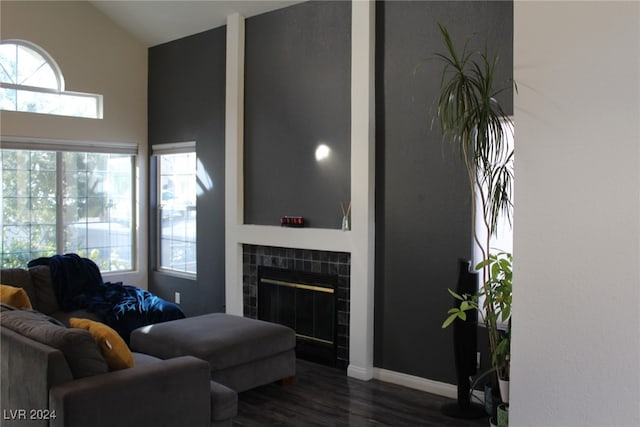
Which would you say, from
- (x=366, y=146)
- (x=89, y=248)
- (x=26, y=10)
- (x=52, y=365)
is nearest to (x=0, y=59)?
(x=26, y=10)

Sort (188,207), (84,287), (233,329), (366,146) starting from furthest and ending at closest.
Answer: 1. (188,207)
2. (84,287)
3. (366,146)
4. (233,329)

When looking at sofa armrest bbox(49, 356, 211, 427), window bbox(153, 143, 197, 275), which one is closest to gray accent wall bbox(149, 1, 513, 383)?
window bbox(153, 143, 197, 275)

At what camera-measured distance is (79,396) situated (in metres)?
2.63

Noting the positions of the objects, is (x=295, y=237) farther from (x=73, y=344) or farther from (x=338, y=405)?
(x=73, y=344)

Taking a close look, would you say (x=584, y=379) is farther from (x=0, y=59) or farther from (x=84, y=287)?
(x=0, y=59)

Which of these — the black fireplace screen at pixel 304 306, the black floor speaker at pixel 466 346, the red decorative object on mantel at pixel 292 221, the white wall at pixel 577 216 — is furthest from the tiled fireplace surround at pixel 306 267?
the white wall at pixel 577 216

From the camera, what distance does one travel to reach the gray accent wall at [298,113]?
498 cm

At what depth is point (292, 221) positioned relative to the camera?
17.4ft

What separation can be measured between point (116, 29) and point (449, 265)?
186 inches

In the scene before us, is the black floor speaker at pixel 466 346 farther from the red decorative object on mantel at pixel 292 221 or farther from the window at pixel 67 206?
→ the window at pixel 67 206

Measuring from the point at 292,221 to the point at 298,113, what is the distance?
97cm

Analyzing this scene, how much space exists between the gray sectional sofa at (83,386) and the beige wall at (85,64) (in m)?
3.47

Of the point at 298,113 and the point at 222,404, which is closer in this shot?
the point at 222,404

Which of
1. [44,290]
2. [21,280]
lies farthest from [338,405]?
[21,280]
